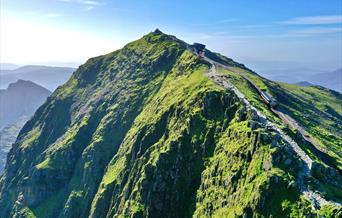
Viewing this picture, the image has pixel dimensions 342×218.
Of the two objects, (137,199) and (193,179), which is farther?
(137,199)

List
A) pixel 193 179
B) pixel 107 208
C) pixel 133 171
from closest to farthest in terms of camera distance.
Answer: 1. pixel 193 179
2. pixel 133 171
3. pixel 107 208

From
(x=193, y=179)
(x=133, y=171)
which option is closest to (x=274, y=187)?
(x=193, y=179)

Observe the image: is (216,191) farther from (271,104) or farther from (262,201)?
(271,104)

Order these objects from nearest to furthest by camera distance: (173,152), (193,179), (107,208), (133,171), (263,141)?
(263,141) < (193,179) < (173,152) < (133,171) < (107,208)

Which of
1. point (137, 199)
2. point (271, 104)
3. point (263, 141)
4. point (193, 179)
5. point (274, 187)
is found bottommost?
point (137, 199)

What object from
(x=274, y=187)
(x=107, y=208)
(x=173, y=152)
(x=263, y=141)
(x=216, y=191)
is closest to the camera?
(x=274, y=187)

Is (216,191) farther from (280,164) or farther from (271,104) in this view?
(271,104)

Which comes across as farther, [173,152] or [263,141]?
[173,152]

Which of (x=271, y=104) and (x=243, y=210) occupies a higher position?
(x=271, y=104)

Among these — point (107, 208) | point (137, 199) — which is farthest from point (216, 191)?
point (107, 208)
